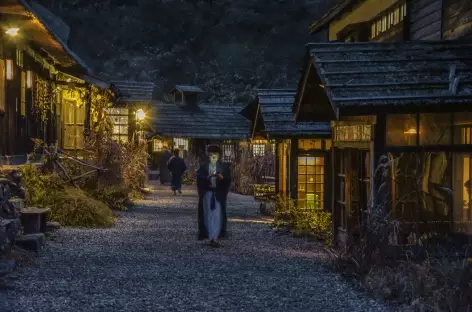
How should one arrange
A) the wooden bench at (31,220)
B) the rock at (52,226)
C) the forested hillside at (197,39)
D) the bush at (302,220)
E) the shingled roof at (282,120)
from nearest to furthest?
the wooden bench at (31,220)
the rock at (52,226)
the bush at (302,220)
the shingled roof at (282,120)
the forested hillside at (197,39)

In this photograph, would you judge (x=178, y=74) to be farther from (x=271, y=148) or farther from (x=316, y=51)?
(x=316, y=51)

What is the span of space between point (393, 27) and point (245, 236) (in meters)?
5.32

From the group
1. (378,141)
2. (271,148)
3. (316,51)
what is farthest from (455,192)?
(271,148)

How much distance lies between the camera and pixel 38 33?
16047 millimetres

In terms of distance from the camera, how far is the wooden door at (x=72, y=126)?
24734 millimetres

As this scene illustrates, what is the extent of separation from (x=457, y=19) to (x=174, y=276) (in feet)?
20.5

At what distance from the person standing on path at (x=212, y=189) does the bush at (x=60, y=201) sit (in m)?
3.12

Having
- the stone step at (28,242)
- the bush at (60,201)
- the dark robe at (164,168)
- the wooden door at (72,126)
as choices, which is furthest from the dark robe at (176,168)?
the stone step at (28,242)

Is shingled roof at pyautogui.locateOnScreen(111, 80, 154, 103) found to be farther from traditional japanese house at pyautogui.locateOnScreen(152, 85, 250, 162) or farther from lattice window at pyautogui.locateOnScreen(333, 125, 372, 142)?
lattice window at pyautogui.locateOnScreen(333, 125, 372, 142)

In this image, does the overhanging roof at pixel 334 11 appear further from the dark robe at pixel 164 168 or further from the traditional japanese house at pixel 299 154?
the dark robe at pixel 164 168

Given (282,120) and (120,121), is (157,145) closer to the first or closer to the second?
(120,121)

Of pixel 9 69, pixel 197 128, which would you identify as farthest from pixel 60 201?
pixel 197 128

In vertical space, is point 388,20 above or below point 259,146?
above

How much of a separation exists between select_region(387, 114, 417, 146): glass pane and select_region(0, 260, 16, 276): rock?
18.4 ft
